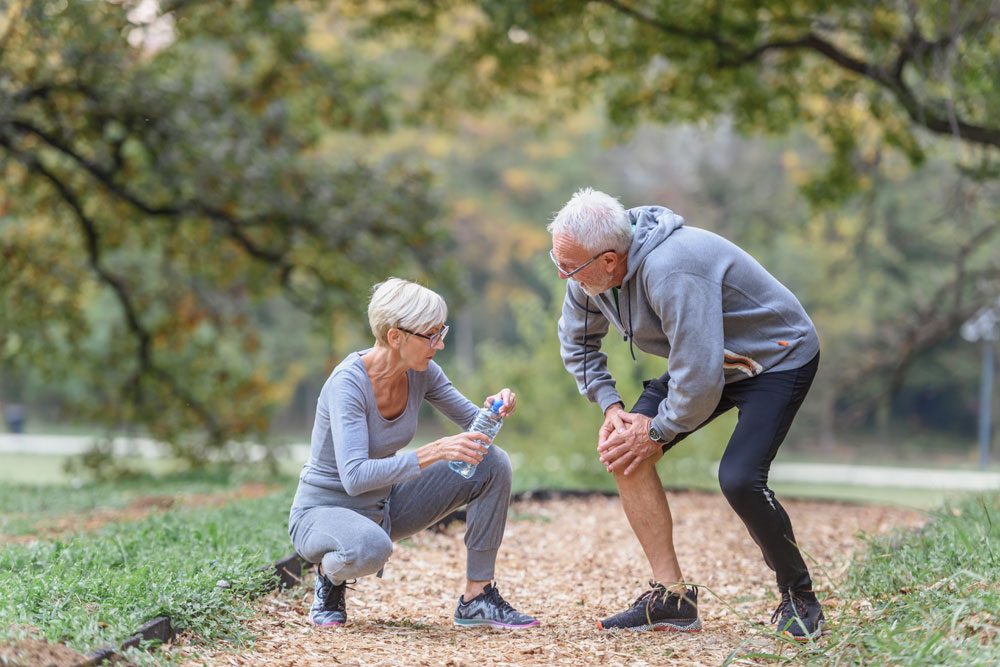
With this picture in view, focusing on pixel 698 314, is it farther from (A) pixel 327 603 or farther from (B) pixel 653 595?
(A) pixel 327 603

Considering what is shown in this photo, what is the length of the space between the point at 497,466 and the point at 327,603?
0.81 m

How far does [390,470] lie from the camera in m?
3.41

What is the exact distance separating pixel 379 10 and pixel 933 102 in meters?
5.69

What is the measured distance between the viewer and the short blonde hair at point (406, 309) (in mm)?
3504

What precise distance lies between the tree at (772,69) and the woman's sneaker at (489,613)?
4585 millimetres

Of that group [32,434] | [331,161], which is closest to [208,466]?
[331,161]

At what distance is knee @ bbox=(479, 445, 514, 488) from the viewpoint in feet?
12.4

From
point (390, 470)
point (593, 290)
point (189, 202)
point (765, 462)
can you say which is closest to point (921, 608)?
A: point (765, 462)

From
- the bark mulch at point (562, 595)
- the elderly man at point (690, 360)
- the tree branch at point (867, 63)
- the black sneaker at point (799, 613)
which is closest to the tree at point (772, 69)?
the tree branch at point (867, 63)

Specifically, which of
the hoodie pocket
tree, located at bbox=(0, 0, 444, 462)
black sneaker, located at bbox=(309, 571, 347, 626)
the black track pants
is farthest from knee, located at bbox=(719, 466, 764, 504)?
tree, located at bbox=(0, 0, 444, 462)

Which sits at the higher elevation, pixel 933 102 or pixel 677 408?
pixel 933 102

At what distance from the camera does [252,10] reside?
32.8 feet

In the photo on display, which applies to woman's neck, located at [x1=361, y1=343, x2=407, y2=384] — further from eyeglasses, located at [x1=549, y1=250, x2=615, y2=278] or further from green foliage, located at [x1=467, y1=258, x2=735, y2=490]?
green foliage, located at [x1=467, y1=258, x2=735, y2=490]

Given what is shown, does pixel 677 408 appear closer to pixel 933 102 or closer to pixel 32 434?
pixel 933 102
